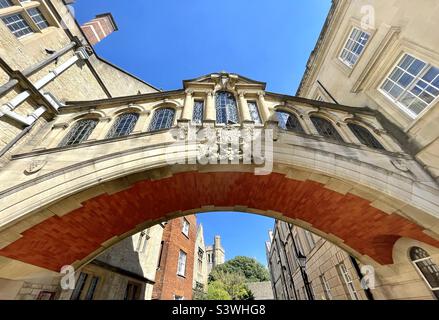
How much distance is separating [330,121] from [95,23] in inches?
758

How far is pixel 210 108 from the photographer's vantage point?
6.95 metres

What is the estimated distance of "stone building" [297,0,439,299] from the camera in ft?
22.0

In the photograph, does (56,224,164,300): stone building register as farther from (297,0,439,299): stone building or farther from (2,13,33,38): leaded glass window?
(297,0,439,299): stone building

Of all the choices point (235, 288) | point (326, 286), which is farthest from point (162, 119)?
point (235, 288)

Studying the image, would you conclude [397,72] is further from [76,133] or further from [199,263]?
[199,263]

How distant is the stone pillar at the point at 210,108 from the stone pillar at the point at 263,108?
181 centimetres

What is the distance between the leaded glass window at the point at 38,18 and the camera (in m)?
9.04

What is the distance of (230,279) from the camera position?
36.1 metres

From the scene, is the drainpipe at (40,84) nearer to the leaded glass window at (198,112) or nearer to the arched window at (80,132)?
the arched window at (80,132)

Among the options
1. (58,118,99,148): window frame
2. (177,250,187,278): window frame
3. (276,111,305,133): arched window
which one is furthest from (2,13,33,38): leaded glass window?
(177,250,187,278): window frame

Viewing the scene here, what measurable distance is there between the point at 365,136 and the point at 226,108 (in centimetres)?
571

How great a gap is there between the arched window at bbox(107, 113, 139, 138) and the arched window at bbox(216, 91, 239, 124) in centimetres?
302

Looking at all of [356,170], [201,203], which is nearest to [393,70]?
[356,170]
